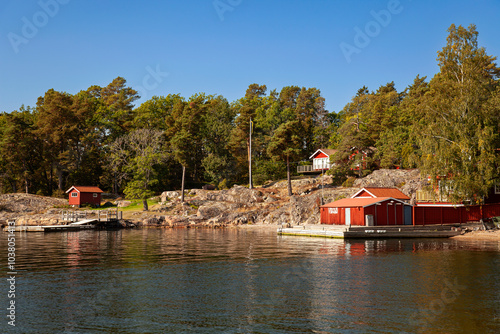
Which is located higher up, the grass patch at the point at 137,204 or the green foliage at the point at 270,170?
the green foliage at the point at 270,170

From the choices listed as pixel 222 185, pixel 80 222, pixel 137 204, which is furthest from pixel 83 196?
pixel 222 185

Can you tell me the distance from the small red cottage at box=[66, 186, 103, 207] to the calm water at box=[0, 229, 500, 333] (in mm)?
44263

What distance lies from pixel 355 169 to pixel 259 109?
41858mm

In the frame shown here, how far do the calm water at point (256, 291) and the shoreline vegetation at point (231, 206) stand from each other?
91.4 feet

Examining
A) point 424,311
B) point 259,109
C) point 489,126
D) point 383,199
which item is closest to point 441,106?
point 489,126

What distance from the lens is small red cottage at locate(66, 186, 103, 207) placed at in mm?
80938

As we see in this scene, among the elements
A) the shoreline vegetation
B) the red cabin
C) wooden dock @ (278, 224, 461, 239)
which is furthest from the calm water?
the shoreline vegetation

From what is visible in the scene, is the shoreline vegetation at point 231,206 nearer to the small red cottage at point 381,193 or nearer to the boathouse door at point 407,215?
the small red cottage at point 381,193

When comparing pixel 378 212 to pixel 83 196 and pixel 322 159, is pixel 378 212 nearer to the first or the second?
pixel 322 159

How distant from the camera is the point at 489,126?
162 ft

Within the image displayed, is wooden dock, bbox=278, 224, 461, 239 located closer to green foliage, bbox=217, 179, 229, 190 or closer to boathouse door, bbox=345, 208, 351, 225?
boathouse door, bbox=345, 208, 351, 225

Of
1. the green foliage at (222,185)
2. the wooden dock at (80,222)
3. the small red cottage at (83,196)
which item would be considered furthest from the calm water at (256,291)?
the green foliage at (222,185)

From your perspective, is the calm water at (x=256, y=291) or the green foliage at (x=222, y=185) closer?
the calm water at (x=256, y=291)

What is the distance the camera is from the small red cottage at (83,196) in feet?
266
